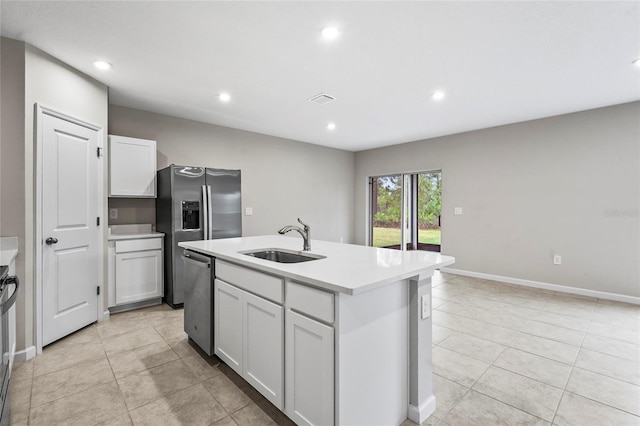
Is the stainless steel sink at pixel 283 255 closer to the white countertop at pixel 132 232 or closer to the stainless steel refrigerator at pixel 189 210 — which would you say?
the stainless steel refrigerator at pixel 189 210

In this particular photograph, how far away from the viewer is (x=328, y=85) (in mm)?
3234

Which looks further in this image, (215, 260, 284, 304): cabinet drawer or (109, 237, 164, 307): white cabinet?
(109, 237, 164, 307): white cabinet

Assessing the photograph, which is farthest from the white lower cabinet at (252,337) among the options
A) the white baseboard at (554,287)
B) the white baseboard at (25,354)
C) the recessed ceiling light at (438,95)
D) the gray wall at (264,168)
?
Result: the white baseboard at (554,287)

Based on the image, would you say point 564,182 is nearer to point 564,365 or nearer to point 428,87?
point 428,87

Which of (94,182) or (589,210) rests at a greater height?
(94,182)

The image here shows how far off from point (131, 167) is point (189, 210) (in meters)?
0.85

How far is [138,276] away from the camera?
11.5ft

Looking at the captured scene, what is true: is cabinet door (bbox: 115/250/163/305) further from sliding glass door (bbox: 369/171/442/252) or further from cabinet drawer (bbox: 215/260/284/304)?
sliding glass door (bbox: 369/171/442/252)

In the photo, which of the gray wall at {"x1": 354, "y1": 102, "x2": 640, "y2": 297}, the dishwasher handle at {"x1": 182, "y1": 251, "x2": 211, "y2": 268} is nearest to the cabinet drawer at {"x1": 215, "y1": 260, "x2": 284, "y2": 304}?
the dishwasher handle at {"x1": 182, "y1": 251, "x2": 211, "y2": 268}

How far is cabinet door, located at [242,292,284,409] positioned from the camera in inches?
64.4

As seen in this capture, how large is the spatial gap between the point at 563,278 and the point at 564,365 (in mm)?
2512

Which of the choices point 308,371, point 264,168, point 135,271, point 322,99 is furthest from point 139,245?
point 308,371

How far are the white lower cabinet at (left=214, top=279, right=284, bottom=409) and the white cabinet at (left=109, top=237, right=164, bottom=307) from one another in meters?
1.84

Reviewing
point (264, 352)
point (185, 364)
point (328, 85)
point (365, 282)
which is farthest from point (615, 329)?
point (185, 364)
